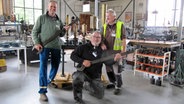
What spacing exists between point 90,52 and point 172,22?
8371 mm

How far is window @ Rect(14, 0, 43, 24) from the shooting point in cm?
1049

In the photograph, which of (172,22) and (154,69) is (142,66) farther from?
(172,22)

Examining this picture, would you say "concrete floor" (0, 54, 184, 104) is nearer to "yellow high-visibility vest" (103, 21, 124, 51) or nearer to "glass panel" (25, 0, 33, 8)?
"yellow high-visibility vest" (103, 21, 124, 51)

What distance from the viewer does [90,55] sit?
117 inches

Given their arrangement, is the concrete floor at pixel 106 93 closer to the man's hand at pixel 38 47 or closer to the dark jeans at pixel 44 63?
the dark jeans at pixel 44 63

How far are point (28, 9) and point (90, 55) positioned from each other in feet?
30.5

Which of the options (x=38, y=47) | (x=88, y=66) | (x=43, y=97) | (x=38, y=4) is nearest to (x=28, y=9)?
(x=38, y=4)

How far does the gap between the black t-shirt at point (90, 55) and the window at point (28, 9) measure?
28.0 ft

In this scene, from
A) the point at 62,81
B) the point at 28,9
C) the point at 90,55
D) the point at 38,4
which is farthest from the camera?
the point at 38,4

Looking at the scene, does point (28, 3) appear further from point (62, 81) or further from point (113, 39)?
point (113, 39)

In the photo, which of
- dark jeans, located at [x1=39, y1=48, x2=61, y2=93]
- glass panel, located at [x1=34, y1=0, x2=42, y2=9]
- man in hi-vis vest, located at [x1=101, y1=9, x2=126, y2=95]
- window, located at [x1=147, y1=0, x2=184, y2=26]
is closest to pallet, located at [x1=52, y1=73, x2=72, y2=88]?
dark jeans, located at [x1=39, y1=48, x2=61, y2=93]

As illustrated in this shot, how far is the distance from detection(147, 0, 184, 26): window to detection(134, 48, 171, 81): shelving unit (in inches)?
234

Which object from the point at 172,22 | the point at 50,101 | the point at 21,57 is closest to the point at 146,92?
the point at 50,101

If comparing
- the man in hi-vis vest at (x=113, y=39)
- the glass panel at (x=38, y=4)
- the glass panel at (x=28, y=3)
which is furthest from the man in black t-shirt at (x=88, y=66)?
the glass panel at (x=38, y=4)
